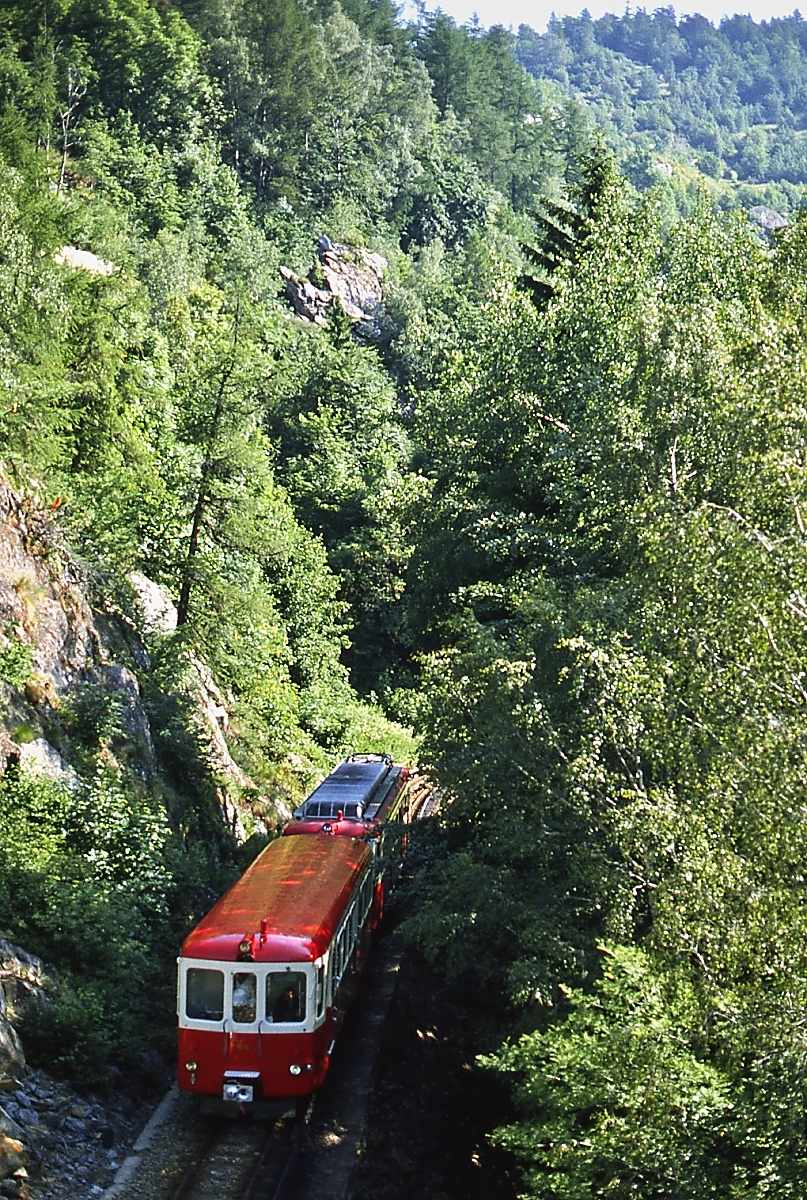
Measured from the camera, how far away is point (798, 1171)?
33.6 feet

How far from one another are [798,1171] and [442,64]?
116548 mm

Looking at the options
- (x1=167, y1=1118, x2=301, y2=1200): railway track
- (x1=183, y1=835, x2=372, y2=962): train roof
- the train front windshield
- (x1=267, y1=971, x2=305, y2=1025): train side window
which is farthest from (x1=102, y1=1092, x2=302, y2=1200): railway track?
(x1=183, y1=835, x2=372, y2=962): train roof

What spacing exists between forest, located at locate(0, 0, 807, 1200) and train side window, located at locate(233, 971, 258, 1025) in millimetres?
1896

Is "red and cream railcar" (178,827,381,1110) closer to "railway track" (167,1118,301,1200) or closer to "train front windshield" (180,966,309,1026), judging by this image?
"train front windshield" (180,966,309,1026)

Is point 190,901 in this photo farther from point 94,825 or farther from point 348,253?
point 348,253

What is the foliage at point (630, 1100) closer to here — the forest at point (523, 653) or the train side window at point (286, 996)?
the forest at point (523, 653)

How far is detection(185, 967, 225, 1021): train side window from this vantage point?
1461 cm

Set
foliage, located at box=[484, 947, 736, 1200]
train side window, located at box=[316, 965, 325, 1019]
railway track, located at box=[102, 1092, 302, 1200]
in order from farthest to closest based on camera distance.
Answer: train side window, located at box=[316, 965, 325, 1019] → railway track, located at box=[102, 1092, 302, 1200] → foliage, located at box=[484, 947, 736, 1200]

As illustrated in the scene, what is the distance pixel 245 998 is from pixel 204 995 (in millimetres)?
489

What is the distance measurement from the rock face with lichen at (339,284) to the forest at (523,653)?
17843 millimetres

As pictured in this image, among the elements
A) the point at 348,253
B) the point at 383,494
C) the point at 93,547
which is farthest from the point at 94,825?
the point at 348,253

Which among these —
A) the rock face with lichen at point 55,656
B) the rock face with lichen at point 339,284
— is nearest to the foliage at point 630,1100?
the rock face with lichen at point 55,656

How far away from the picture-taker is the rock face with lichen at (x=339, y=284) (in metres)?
70.8

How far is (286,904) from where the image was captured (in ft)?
52.1
